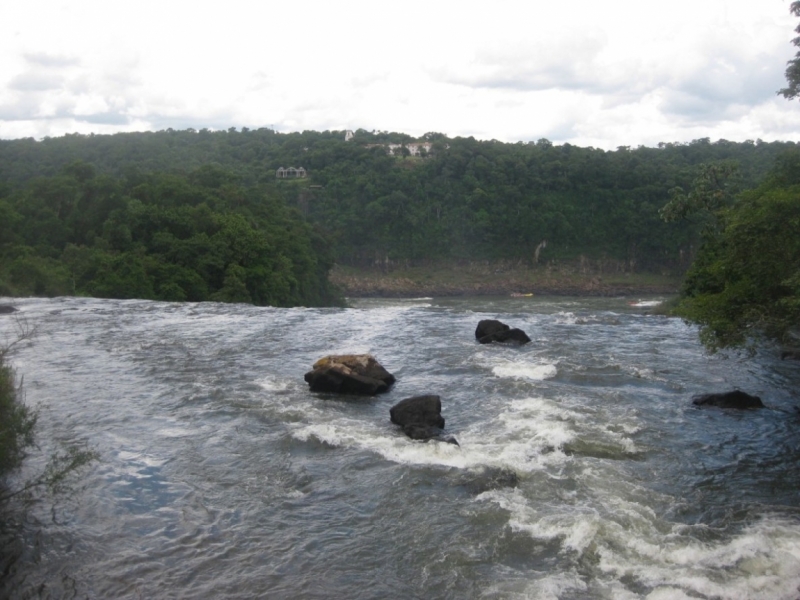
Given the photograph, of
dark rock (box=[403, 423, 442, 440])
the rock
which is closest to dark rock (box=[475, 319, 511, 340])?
the rock

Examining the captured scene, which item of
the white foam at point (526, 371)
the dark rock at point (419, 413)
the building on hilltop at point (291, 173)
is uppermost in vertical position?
the building on hilltop at point (291, 173)

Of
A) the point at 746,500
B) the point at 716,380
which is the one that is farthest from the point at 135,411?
the point at 716,380

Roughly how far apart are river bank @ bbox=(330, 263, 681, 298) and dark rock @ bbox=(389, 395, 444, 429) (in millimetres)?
71726

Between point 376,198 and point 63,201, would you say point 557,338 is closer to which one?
point 63,201

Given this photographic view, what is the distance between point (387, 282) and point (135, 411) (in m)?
75.9

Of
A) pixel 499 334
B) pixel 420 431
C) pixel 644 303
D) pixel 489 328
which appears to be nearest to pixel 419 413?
pixel 420 431

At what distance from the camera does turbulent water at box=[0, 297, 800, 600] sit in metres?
10.0

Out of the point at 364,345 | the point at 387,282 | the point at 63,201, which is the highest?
the point at 63,201

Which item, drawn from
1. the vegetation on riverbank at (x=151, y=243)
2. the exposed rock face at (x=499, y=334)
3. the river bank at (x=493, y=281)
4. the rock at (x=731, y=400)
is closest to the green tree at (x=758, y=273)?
the rock at (x=731, y=400)

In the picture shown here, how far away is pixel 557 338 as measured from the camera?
27.7 m

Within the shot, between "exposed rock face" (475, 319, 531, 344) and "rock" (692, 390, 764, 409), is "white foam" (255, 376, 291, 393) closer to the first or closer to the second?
"exposed rock face" (475, 319, 531, 344)

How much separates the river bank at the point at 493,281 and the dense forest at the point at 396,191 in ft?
6.95

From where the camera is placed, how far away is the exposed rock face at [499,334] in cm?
2628

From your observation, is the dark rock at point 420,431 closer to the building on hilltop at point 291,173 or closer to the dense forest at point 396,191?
the dense forest at point 396,191
